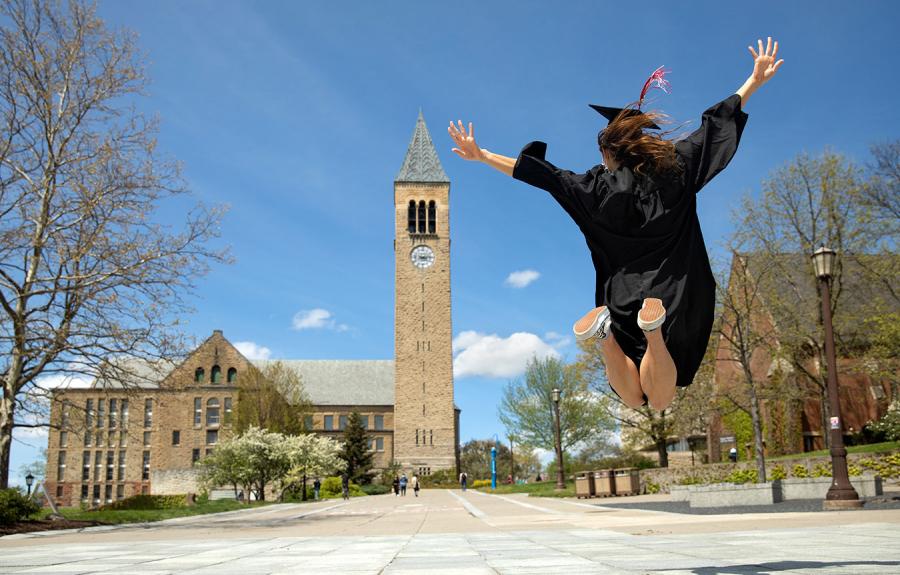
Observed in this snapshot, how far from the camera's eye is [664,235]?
393 cm

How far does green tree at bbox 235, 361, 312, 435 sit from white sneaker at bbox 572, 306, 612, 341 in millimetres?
47928

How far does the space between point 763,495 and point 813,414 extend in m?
21.0

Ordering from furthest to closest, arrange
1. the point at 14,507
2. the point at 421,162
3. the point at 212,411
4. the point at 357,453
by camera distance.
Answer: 1. the point at 421,162
2. the point at 212,411
3. the point at 357,453
4. the point at 14,507

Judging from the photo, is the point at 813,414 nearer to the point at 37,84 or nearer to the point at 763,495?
the point at 763,495

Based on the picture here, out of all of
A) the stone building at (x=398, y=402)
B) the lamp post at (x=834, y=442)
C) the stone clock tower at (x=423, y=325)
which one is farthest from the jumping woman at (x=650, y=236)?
the stone clock tower at (x=423, y=325)

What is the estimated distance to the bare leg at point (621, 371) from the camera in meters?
4.04

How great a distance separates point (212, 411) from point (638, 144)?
71262mm

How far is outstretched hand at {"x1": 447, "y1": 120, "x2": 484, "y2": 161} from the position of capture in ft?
15.7

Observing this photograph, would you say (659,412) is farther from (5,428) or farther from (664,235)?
(664,235)

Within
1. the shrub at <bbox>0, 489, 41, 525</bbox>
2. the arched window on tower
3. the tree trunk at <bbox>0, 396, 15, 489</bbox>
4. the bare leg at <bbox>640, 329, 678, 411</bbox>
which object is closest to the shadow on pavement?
the bare leg at <bbox>640, 329, 678, 411</bbox>

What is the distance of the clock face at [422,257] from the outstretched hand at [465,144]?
219ft

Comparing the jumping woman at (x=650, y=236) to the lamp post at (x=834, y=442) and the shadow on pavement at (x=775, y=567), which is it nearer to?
the shadow on pavement at (x=775, y=567)

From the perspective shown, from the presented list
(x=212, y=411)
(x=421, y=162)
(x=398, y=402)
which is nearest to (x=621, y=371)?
(x=398, y=402)

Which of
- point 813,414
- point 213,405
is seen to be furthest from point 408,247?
point 813,414
